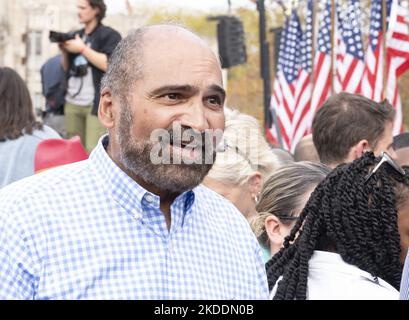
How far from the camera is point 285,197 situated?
462 centimetres

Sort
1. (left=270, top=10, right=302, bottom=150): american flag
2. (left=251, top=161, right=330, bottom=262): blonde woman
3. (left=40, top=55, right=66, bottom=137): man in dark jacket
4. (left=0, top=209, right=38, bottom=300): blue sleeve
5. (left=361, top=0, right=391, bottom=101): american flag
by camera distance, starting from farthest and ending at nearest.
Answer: (left=270, top=10, right=302, bottom=150): american flag, (left=361, top=0, right=391, bottom=101): american flag, (left=40, top=55, right=66, bottom=137): man in dark jacket, (left=251, top=161, right=330, bottom=262): blonde woman, (left=0, top=209, right=38, bottom=300): blue sleeve

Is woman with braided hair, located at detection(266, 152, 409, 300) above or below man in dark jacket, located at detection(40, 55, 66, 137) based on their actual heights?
above

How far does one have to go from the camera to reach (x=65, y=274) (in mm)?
2678

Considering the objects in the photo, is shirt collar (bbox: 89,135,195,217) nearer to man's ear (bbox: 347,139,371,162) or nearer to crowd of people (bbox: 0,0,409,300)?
crowd of people (bbox: 0,0,409,300)

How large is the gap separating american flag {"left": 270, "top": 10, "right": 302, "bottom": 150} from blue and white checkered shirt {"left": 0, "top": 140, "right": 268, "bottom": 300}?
38.1 ft

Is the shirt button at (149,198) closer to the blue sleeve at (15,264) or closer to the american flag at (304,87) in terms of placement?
the blue sleeve at (15,264)

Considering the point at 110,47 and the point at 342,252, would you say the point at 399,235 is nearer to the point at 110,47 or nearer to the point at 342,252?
the point at 342,252

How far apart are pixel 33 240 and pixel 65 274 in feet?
0.40

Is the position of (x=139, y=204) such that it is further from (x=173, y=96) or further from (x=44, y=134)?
(x=44, y=134)

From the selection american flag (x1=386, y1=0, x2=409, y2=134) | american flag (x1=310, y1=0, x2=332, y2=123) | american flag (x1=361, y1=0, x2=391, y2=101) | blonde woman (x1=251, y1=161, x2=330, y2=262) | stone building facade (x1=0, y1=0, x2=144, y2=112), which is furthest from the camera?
stone building facade (x1=0, y1=0, x2=144, y2=112)

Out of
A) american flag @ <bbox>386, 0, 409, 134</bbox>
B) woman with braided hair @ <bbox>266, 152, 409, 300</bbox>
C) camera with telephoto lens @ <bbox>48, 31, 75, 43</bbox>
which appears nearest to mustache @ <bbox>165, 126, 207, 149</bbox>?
woman with braided hair @ <bbox>266, 152, 409, 300</bbox>

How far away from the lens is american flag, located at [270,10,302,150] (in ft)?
48.5

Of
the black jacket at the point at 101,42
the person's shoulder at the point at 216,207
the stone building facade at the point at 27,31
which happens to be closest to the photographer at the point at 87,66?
the black jacket at the point at 101,42

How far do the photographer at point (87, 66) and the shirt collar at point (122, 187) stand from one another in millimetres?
6424
